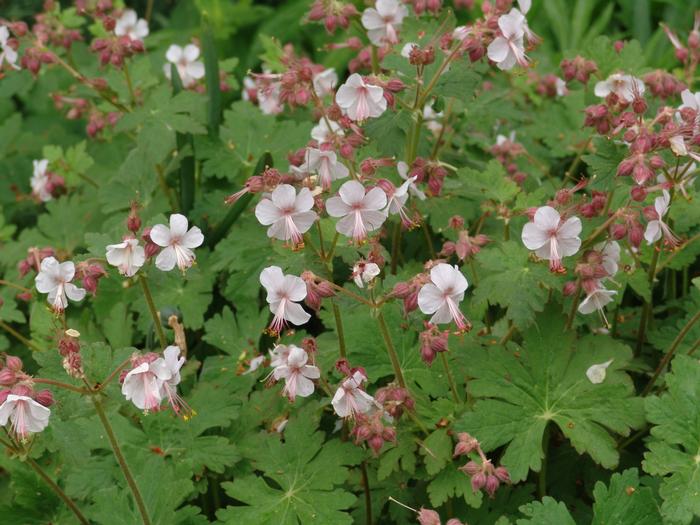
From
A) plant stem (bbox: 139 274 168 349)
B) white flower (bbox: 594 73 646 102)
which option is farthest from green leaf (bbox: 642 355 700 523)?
plant stem (bbox: 139 274 168 349)

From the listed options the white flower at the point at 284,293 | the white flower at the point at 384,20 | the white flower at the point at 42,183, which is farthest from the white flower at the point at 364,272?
the white flower at the point at 42,183

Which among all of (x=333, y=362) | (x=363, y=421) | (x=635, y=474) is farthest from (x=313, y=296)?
(x=635, y=474)

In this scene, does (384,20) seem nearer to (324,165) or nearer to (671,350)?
(324,165)

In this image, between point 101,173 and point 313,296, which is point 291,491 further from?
point 101,173

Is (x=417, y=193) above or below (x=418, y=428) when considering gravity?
above

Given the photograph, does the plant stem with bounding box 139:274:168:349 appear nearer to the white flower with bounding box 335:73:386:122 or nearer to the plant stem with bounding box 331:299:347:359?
the plant stem with bounding box 331:299:347:359

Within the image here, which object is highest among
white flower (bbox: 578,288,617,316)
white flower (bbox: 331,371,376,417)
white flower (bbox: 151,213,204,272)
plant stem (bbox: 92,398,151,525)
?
white flower (bbox: 151,213,204,272)
